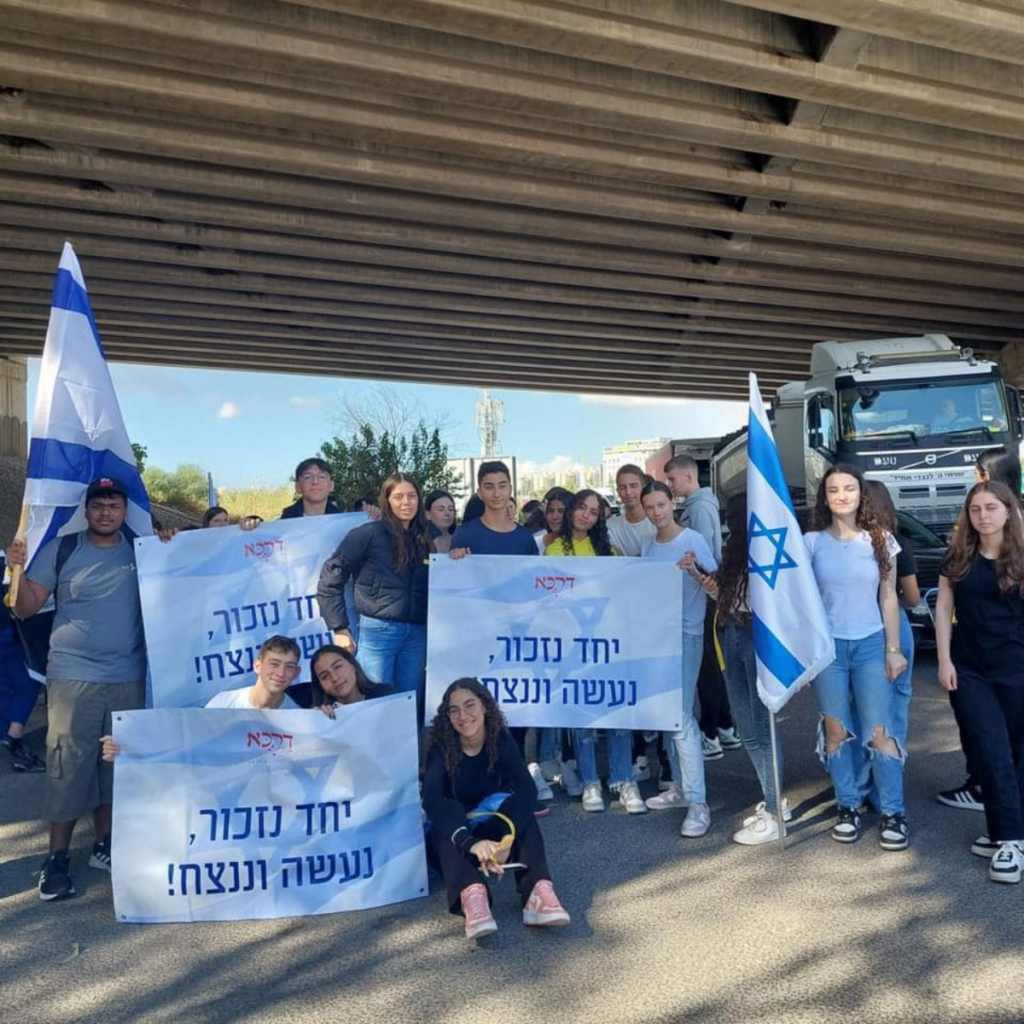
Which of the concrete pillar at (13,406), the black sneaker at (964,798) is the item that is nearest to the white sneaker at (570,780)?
the black sneaker at (964,798)

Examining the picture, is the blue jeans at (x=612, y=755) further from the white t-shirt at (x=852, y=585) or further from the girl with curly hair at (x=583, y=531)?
the white t-shirt at (x=852, y=585)

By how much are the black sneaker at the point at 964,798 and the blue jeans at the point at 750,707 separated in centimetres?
95

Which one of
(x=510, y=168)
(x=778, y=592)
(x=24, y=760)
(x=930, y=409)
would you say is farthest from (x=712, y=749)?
(x=510, y=168)

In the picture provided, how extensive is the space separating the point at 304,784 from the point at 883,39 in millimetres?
13664

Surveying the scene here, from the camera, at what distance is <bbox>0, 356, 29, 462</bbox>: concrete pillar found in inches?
1148

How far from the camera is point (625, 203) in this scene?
18562 millimetres

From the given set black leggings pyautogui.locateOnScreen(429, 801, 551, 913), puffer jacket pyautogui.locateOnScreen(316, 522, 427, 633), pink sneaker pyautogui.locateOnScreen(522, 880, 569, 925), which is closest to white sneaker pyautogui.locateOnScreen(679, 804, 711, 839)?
black leggings pyautogui.locateOnScreen(429, 801, 551, 913)

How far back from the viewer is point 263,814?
14.7 feet

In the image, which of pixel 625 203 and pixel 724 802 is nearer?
pixel 724 802

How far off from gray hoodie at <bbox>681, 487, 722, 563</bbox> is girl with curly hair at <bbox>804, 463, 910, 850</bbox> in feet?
4.95

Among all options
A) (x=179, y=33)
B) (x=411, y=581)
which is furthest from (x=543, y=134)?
(x=411, y=581)

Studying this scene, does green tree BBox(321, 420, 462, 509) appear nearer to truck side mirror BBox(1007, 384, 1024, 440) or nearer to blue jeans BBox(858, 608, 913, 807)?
truck side mirror BBox(1007, 384, 1024, 440)

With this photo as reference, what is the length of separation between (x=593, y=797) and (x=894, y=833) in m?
1.61

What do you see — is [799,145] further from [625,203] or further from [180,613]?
[180,613]
